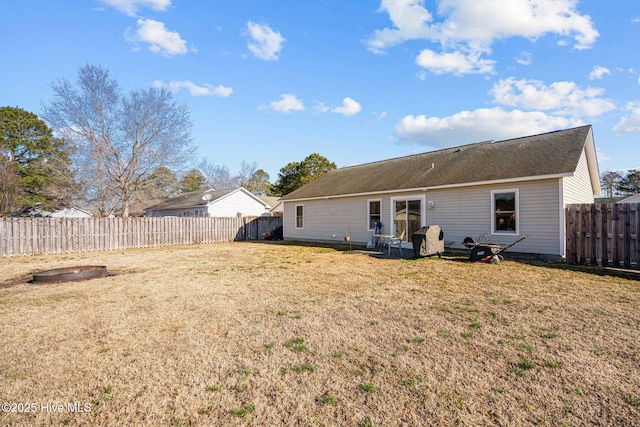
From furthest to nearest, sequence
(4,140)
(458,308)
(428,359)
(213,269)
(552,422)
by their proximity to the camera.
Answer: (4,140) → (213,269) → (458,308) → (428,359) → (552,422)

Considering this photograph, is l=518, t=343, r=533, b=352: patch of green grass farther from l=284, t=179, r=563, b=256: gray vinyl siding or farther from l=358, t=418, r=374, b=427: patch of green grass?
l=284, t=179, r=563, b=256: gray vinyl siding

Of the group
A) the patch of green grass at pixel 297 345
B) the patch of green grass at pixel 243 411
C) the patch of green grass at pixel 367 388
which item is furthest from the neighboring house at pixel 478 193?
the patch of green grass at pixel 243 411

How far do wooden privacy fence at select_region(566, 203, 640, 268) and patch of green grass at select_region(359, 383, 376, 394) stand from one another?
925cm

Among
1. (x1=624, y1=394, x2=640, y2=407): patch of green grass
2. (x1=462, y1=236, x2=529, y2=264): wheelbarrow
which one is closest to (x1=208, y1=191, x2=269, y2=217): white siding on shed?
(x1=462, y1=236, x2=529, y2=264): wheelbarrow

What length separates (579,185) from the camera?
39.0 ft

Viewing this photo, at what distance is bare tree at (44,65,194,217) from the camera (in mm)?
21484

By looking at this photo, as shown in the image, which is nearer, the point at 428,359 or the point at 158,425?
the point at 158,425

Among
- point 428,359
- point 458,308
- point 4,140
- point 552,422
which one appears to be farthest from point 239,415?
point 4,140

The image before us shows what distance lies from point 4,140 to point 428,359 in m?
35.8

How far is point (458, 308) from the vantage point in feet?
16.9

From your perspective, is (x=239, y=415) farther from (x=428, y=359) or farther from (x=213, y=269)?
(x=213, y=269)

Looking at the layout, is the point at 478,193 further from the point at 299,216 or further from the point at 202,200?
the point at 202,200

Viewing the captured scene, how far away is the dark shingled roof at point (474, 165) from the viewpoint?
34.1 feet

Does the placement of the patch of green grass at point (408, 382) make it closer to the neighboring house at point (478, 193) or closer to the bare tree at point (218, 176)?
the neighboring house at point (478, 193)
